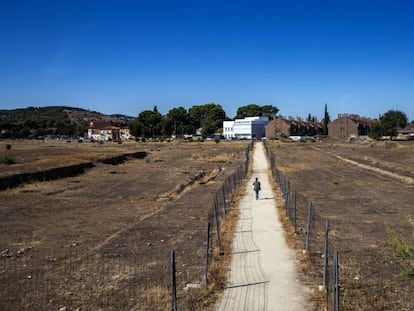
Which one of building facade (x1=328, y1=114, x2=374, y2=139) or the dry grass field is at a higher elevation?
building facade (x1=328, y1=114, x2=374, y2=139)

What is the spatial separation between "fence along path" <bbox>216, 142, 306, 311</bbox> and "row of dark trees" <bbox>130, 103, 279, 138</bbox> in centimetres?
13751

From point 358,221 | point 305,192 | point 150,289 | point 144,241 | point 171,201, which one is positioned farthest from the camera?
point 305,192

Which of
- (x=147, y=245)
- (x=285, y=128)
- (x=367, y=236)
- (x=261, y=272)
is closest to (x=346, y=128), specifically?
(x=285, y=128)

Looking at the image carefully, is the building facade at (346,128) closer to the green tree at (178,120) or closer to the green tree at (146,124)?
the green tree at (178,120)

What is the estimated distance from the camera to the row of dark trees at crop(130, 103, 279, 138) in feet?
527

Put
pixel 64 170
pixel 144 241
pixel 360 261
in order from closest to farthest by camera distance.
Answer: pixel 360 261, pixel 144 241, pixel 64 170

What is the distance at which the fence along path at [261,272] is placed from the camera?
9.38m

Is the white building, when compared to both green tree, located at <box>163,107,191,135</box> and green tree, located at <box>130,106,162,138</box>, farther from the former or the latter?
green tree, located at <box>130,106,162,138</box>

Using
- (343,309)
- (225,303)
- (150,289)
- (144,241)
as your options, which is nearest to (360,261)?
(343,309)

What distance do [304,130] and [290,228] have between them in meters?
150

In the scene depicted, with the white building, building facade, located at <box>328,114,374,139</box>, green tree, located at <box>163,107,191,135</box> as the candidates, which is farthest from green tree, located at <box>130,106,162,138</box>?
building facade, located at <box>328,114,374,139</box>

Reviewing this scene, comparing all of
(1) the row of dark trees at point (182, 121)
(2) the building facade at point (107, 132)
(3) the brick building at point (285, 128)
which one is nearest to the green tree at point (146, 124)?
(1) the row of dark trees at point (182, 121)

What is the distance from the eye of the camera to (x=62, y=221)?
65.1ft

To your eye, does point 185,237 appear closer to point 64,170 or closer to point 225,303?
point 225,303
